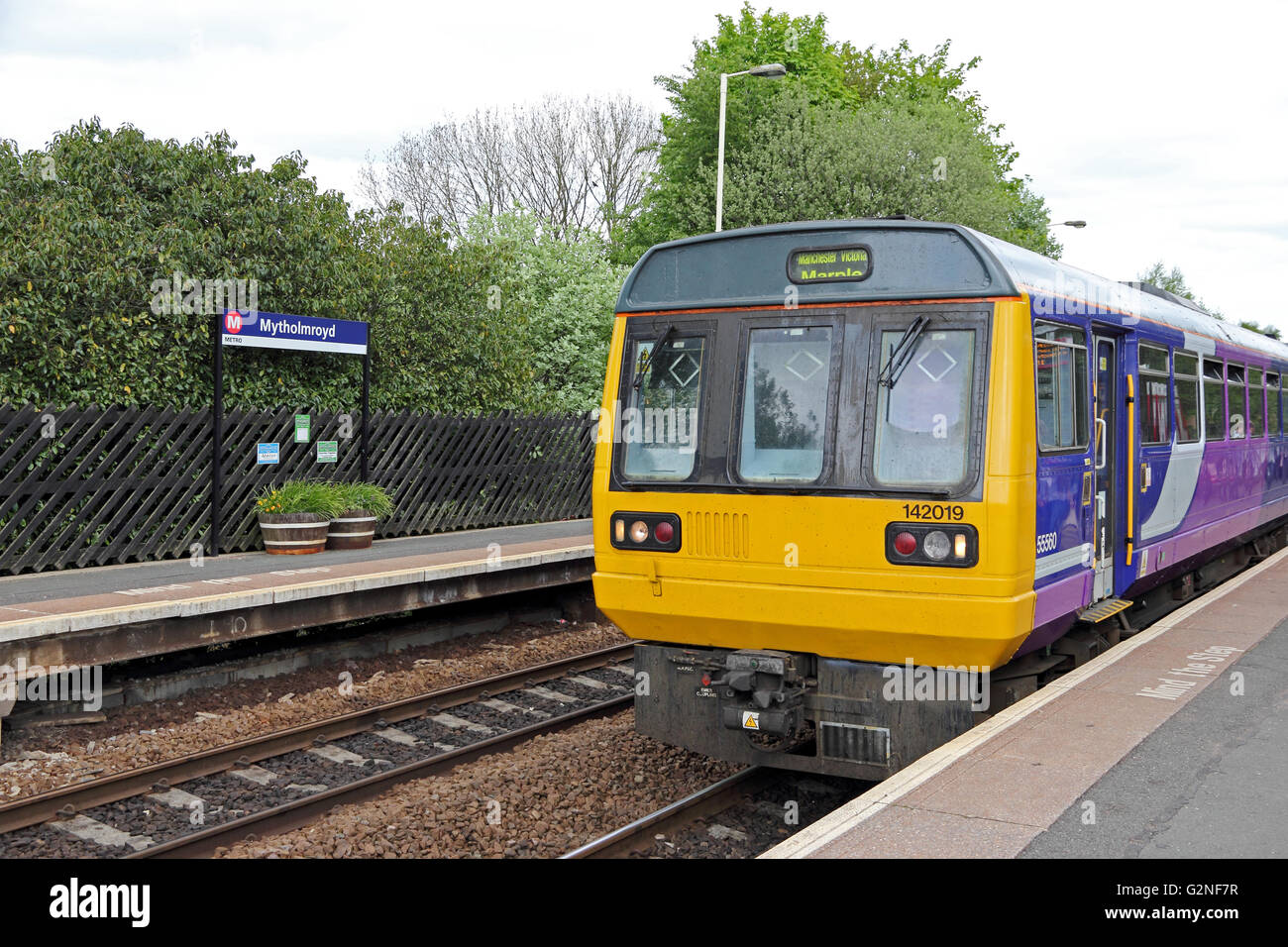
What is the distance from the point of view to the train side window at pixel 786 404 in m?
5.98

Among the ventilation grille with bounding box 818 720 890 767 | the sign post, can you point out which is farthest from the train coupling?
the sign post

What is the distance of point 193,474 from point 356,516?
1.88 meters

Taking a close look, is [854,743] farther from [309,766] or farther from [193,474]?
[193,474]

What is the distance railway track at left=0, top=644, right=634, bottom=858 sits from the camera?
20.7ft

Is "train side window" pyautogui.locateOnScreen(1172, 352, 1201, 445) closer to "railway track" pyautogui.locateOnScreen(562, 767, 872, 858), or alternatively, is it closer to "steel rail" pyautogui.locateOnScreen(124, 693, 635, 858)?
"railway track" pyautogui.locateOnScreen(562, 767, 872, 858)

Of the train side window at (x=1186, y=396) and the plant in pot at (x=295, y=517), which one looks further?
the plant in pot at (x=295, y=517)

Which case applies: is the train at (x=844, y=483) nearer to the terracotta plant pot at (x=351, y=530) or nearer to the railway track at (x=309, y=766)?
the railway track at (x=309, y=766)

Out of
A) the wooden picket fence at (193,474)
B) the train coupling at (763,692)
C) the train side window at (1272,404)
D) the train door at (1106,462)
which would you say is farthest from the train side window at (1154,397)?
the wooden picket fence at (193,474)

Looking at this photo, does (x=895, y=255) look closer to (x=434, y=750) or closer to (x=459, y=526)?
(x=434, y=750)

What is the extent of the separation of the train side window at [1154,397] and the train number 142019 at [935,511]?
11.0ft

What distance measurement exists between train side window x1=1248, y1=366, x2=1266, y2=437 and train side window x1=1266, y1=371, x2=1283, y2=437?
1.02 feet

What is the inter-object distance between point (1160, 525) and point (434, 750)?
18.8ft

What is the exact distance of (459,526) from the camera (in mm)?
16516
